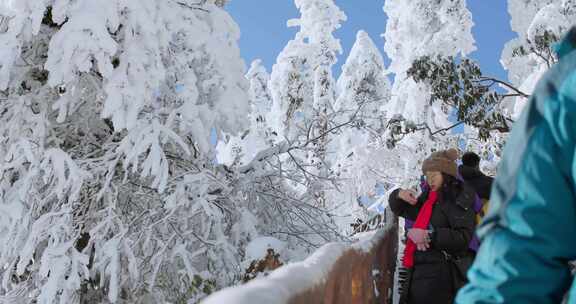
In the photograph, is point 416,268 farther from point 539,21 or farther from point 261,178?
point 539,21

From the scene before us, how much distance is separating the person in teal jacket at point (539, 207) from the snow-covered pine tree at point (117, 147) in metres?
4.93

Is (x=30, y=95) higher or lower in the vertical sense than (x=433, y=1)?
lower

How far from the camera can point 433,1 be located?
3052cm

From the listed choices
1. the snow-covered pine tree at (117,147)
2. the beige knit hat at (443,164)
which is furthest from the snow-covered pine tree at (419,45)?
the beige knit hat at (443,164)

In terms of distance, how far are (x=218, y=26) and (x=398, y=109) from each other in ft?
82.8

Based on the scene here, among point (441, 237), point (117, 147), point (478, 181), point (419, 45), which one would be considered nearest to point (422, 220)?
point (441, 237)

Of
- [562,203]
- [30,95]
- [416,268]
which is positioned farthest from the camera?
[30,95]

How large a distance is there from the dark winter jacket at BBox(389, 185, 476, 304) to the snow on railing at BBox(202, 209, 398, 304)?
0.41 meters

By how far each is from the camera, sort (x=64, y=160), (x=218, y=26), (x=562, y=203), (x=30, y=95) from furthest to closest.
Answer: (x=218, y=26) < (x=30, y=95) < (x=64, y=160) < (x=562, y=203)

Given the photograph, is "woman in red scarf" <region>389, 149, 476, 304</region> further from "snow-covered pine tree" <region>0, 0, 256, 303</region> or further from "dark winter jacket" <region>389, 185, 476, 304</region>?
"snow-covered pine tree" <region>0, 0, 256, 303</region>

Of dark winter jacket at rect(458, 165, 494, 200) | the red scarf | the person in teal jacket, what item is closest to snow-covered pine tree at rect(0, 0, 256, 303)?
the red scarf

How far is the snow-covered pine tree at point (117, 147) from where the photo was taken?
18.1 feet

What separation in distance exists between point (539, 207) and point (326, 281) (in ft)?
5.03

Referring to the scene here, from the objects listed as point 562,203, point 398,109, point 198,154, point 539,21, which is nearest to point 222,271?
point 198,154
